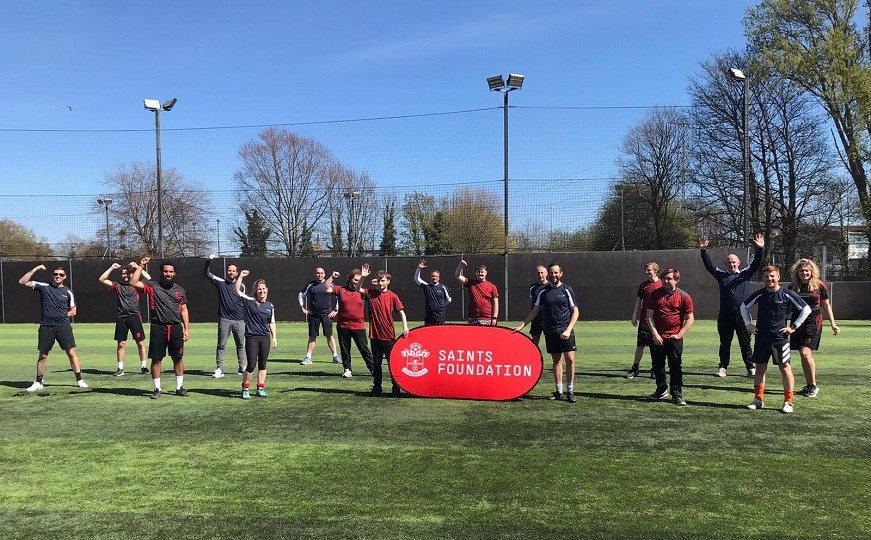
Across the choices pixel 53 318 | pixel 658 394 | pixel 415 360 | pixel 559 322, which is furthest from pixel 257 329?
pixel 658 394

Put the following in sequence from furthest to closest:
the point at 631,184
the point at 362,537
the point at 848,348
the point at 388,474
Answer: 1. the point at 631,184
2. the point at 848,348
3. the point at 388,474
4. the point at 362,537

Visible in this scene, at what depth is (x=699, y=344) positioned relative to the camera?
1433 centimetres

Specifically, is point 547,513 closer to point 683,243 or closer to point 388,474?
point 388,474

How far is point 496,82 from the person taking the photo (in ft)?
67.2

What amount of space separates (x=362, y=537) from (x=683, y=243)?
31.8m

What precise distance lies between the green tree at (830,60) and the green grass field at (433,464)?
24366 millimetres

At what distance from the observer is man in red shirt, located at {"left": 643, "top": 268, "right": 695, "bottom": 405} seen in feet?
25.9

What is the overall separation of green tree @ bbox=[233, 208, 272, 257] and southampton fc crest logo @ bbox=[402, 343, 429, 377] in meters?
17.7

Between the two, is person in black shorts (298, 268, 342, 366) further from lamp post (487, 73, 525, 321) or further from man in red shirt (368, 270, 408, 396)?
lamp post (487, 73, 525, 321)

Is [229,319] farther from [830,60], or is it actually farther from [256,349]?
[830,60]

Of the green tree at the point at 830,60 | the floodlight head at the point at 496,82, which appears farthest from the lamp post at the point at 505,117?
the green tree at the point at 830,60

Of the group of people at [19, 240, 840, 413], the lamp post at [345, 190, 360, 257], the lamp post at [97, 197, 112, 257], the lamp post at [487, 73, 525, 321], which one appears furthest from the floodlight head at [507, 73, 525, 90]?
the lamp post at [97, 197, 112, 257]

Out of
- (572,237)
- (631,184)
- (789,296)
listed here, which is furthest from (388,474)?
(631,184)

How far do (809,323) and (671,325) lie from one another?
1965 mm
